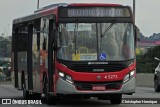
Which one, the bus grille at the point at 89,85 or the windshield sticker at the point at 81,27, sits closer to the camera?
the bus grille at the point at 89,85

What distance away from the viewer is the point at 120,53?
15977 mm

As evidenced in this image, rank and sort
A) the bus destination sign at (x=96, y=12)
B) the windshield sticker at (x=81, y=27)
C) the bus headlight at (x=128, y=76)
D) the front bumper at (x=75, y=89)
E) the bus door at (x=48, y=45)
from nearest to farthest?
the front bumper at (x=75, y=89) → the bus headlight at (x=128, y=76) → the windshield sticker at (x=81, y=27) → the bus destination sign at (x=96, y=12) → the bus door at (x=48, y=45)

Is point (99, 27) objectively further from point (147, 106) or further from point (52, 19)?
point (147, 106)

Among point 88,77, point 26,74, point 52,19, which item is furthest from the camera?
point 26,74

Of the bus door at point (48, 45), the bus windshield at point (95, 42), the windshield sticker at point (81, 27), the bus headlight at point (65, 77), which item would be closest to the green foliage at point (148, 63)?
the bus door at point (48, 45)

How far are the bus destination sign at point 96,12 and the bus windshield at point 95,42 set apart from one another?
309mm

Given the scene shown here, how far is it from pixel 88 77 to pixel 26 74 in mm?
5462

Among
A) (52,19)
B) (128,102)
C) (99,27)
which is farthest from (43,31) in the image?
(128,102)

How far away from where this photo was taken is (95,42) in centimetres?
1596

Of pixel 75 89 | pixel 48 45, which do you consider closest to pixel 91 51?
pixel 75 89

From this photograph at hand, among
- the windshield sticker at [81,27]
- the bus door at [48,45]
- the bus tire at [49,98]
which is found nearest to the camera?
the windshield sticker at [81,27]

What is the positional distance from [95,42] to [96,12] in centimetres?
97

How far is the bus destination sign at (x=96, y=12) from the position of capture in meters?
16.2

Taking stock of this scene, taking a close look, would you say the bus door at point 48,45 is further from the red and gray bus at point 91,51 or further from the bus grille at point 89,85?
the bus grille at point 89,85
